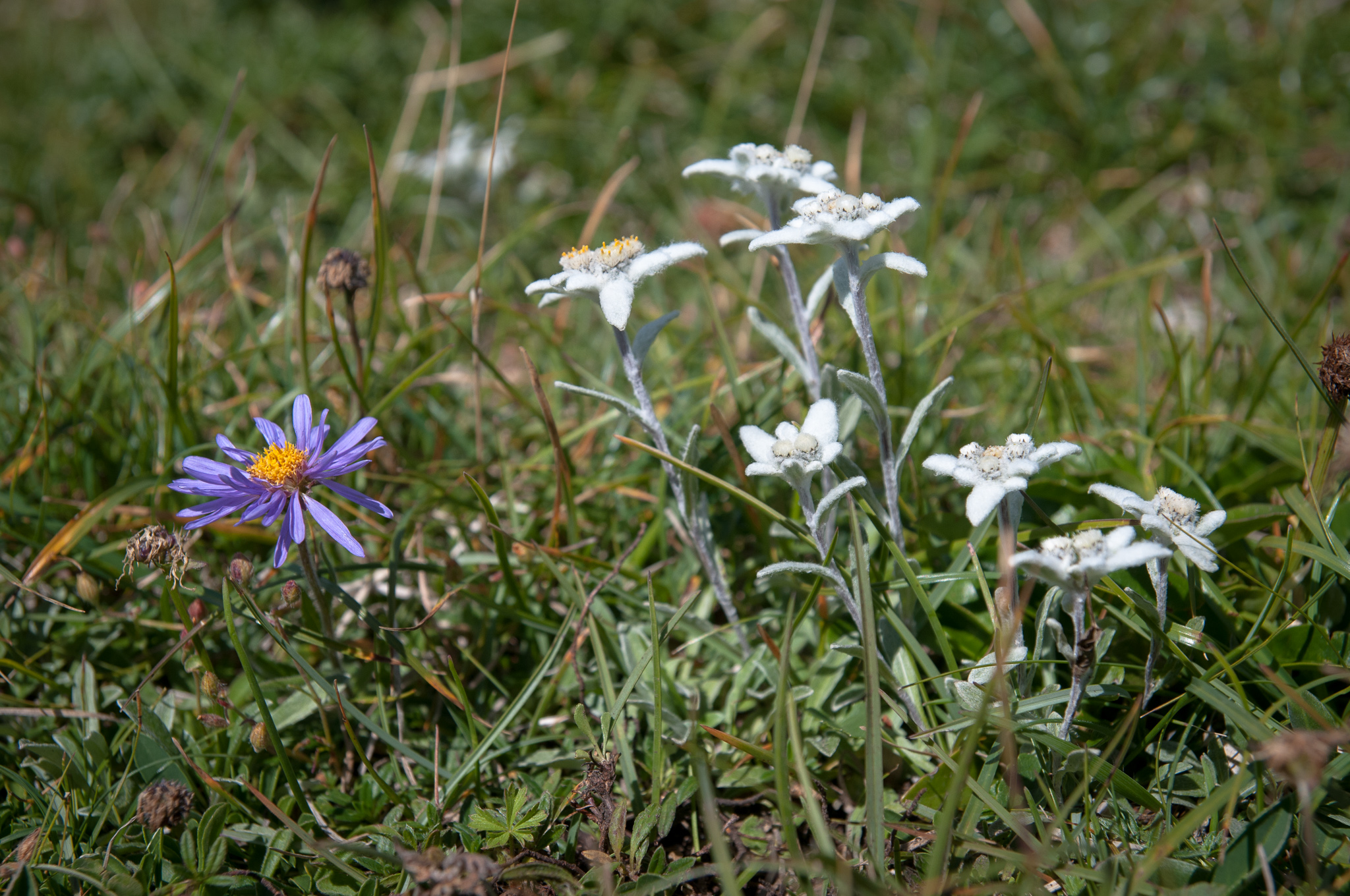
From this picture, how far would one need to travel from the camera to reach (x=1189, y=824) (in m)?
1.50

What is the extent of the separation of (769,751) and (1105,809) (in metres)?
0.81

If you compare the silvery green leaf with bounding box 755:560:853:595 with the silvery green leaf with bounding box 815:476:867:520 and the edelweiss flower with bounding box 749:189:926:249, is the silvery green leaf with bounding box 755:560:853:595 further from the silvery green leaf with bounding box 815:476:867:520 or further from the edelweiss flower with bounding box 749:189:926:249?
the edelweiss flower with bounding box 749:189:926:249

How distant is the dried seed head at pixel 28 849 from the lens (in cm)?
188

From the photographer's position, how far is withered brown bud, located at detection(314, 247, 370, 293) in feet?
8.37

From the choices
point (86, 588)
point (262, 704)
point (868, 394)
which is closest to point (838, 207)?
point (868, 394)

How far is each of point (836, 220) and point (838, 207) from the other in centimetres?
5

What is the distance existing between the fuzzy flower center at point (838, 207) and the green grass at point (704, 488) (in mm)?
614

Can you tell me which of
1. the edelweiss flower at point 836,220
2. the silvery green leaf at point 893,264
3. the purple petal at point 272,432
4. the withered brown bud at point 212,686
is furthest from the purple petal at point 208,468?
the silvery green leaf at point 893,264

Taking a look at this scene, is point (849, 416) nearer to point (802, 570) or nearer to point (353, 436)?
point (802, 570)

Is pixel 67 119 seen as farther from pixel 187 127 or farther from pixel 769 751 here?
pixel 769 751

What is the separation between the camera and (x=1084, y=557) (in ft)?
5.40

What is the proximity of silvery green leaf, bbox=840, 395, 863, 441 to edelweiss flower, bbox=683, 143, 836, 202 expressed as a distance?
594 millimetres

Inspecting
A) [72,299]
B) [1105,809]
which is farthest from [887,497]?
[72,299]

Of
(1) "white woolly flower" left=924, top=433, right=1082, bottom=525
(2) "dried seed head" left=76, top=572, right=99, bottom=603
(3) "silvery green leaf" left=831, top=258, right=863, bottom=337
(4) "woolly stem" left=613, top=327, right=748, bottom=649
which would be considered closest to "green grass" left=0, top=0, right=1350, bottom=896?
(2) "dried seed head" left=76, top=572, right=99, bottom=603
